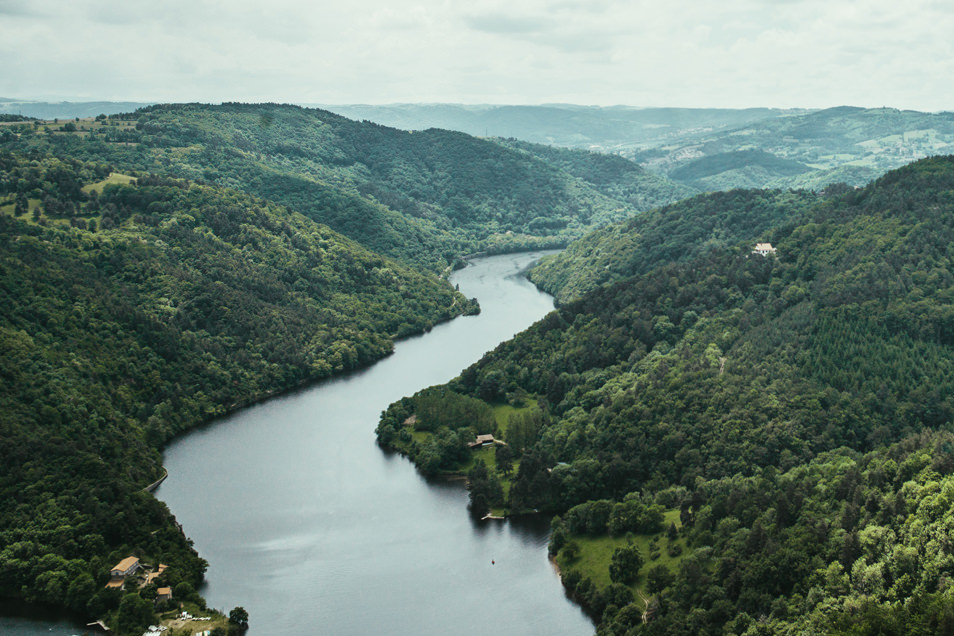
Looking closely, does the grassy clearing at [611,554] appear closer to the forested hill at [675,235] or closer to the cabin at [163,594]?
the cabin at [163,594]

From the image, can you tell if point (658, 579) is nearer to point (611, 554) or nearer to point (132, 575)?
point (611, 554)

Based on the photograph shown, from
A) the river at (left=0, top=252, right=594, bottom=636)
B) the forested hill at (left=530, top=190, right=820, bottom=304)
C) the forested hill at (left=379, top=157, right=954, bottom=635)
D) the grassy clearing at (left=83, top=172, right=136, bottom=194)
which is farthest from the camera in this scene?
the forested hill at (left=530, top=190, right=820, bottom=304)

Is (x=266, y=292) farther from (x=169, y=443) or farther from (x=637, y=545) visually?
(x=637, y=545)

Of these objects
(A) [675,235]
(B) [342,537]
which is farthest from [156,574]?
(A) [675,235]

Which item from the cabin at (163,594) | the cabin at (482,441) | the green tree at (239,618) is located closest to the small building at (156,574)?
the cabin at (163,594)

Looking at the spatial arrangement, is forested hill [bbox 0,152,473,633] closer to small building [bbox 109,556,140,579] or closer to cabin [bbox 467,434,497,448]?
small building [bbox 109,556,140,579]

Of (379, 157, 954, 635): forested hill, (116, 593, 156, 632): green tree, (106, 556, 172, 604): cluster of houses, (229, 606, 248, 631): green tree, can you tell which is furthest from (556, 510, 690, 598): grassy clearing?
(116, 593, 156, 632): green tree
